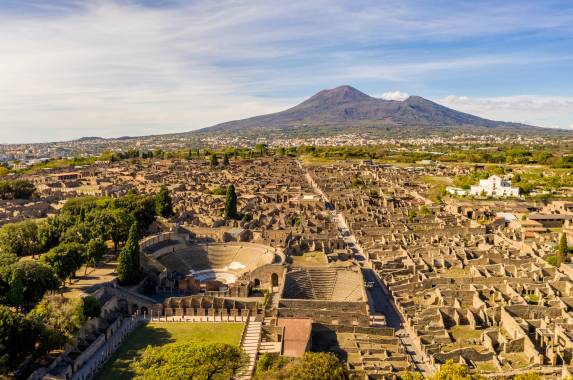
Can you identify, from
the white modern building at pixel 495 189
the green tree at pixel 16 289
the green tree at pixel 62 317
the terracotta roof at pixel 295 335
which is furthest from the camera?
the white modern building at pixel 495 189

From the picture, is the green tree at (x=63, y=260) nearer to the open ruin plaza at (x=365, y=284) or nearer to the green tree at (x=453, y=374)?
the open ruin plaza at (x=365, y=284)

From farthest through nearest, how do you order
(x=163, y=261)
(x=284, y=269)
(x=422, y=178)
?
(x=422, y=178) → (x=163, y=261) → (x=284, y=269)

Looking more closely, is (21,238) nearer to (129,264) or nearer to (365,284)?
(129,264)

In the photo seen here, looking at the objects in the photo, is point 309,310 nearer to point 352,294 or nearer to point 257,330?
point 257,330

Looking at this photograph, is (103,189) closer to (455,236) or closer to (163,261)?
(163,261)

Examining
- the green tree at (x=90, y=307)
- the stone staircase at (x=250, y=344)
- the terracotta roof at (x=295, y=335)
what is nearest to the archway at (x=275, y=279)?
the stone staircase at (x=250, y=344)

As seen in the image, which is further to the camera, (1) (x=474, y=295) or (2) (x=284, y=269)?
(2) (x=284, y=269)

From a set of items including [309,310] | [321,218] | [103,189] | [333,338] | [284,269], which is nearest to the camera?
[333,338]

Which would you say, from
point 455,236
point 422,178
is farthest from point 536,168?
point 455,236

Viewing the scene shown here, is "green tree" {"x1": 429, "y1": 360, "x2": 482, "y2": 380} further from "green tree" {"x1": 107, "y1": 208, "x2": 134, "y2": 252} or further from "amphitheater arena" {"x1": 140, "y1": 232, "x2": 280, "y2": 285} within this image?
"green tree" {"x1": 107, "y1": 208, "x2": 134, "y2": 252}
